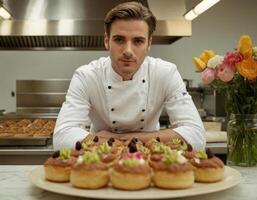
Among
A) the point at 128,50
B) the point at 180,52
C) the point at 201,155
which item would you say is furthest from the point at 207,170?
the point at 180,52

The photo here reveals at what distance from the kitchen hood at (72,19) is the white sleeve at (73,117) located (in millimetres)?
1373

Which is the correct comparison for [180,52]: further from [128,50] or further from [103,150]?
[103,150]

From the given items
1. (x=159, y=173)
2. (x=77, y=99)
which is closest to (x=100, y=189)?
(x=159, y=173)

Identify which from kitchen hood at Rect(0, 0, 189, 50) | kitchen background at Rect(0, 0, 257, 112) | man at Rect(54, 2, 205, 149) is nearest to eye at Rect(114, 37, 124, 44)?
man at Rect(54, 2, 205, 149)

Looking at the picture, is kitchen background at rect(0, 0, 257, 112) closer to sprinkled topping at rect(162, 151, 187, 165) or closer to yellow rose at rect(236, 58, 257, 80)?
yellow rose at rect(236, 58, 257, 80)

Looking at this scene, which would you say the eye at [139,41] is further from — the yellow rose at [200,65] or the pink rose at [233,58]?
the pink rose at [233,58]

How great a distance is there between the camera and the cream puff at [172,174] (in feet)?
3.53

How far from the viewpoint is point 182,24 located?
3.33 meters

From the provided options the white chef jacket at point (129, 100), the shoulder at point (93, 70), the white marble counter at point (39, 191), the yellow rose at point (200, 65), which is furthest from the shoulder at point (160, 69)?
the white marble counter at point (39, 191)

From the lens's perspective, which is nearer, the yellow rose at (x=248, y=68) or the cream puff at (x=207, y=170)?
the cream puff at (x=207, y=170)

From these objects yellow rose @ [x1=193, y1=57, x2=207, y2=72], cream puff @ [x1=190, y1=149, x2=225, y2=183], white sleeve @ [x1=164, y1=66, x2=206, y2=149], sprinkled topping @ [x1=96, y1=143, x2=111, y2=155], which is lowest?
cream puff @ [x1=190, y1=149, x2=225, y2=183]

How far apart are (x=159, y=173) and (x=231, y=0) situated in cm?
433

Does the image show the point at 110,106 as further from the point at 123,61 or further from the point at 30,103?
the point at 30,103

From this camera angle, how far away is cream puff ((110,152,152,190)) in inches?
41.6
